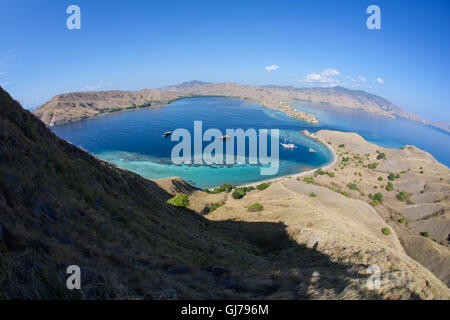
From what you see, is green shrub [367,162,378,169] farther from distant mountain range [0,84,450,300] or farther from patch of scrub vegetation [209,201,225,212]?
distant mountain range [0,84,450,300]

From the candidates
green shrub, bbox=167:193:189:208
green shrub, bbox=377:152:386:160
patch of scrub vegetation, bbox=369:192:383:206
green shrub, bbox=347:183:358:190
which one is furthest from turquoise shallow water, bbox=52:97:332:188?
green shrub, bbox=167:193:189:208

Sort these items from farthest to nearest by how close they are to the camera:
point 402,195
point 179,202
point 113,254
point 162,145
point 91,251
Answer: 1. point 162,145
2. point 402,195
3. point 179,202
4. point 113,254
5. point 91,251

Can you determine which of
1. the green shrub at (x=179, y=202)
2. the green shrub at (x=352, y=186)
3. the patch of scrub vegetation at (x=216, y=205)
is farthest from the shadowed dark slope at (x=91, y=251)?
the green shrub at (x=352, y=186)

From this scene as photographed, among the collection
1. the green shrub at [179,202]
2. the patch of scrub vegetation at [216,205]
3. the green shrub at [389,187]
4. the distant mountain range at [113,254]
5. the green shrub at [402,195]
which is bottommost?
the green shrub at [402,195]

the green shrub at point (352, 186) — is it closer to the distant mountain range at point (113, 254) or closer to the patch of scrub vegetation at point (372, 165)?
the patch of scrub vegetation at point (372, 165)

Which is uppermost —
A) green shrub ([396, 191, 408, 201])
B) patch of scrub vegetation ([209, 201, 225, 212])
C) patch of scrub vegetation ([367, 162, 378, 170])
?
patch of scrub vegetation ([209, 201, 225, 212])

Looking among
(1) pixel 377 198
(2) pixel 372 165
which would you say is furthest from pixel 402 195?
(2) pixel 372 165

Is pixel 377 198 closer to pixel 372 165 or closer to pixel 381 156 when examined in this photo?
pixel 372 165
